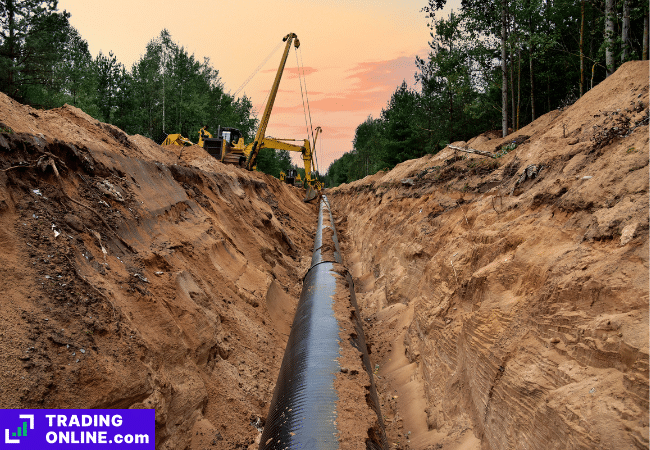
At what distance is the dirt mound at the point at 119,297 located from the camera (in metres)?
3.38

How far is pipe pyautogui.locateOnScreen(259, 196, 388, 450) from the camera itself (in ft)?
11.1

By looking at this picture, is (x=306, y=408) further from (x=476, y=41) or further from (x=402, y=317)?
(x=476, y=41)

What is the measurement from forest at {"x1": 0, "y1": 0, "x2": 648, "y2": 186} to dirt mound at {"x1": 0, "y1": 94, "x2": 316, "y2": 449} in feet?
37.1

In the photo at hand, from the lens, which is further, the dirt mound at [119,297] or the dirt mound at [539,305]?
the dirt mound at [119,297]

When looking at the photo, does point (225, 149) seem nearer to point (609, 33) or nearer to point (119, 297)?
point (609, 33)

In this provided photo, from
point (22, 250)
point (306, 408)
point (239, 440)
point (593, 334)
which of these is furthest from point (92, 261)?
point (593, 334)

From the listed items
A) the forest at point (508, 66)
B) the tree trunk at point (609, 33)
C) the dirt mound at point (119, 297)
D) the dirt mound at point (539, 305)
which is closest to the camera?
the dirt mound at point (539, 305)

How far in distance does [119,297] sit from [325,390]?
2.61m

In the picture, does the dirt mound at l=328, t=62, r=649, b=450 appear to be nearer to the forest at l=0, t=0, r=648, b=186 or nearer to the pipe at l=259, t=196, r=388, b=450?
the pipe at l=259, t=196, r=388, b=450

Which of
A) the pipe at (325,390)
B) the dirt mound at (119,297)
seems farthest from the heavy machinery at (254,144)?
the pipe at (325,390)

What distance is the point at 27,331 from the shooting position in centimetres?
326

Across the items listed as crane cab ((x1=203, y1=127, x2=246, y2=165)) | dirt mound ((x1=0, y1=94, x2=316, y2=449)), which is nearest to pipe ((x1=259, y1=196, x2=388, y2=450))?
dirt mound ((x1=0, y1=94, x2=316, y2=449))

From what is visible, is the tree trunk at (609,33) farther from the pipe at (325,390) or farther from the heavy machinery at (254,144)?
the heavy machinery at (254,144)

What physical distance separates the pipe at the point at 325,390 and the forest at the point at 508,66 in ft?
36.1
